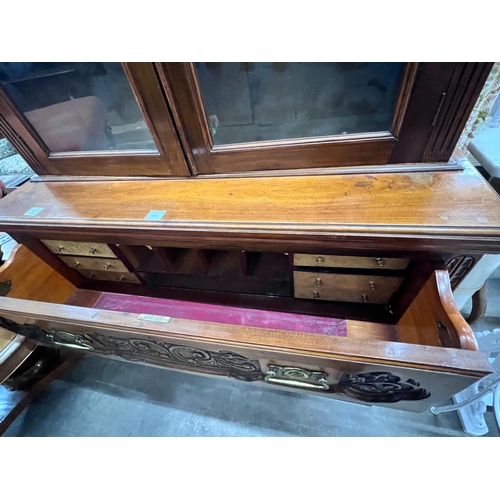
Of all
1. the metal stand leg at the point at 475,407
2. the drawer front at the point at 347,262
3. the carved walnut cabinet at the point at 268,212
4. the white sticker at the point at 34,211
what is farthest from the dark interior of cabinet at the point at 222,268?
the metal stand leg at the point at 475,407

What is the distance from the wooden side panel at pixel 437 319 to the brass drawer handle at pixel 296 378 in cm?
28

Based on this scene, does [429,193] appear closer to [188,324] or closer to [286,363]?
[286,363]

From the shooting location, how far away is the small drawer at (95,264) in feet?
3.22

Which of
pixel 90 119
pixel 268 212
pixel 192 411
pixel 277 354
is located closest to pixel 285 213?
pixel 268 212

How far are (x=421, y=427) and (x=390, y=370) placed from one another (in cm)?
70

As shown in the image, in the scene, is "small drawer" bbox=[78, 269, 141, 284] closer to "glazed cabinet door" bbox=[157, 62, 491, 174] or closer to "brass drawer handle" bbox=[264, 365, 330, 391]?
"glazed cabinet door" bbox=[157, 62, 491, 174]

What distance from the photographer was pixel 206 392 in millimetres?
1107

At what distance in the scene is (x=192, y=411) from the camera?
1062 mm

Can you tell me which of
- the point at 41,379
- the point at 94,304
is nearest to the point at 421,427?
the point at 94,304

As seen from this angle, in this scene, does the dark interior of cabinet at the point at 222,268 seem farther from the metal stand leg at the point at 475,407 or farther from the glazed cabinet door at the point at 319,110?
the metal stand leg at the point at 475,407

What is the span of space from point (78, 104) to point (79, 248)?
0.48 metres

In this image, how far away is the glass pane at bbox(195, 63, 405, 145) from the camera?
25.1 inches

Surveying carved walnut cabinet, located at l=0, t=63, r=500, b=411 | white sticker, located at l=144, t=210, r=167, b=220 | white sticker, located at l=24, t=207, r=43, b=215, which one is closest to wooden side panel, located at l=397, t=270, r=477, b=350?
carved walnut cabinet, located at l=0, t=63, r=500, b=411

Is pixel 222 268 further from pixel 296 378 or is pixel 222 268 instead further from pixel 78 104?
pixel 78 104
